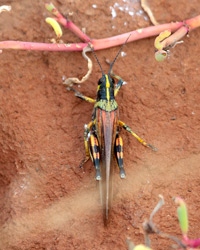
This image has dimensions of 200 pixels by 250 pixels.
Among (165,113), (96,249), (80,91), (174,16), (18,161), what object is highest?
(174,16)

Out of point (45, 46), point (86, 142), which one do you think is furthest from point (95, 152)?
point (45, 46)

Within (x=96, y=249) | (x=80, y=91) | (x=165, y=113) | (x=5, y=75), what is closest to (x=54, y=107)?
(x=80, y=91)

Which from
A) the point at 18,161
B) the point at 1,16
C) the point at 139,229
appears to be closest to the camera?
the point at 139,229

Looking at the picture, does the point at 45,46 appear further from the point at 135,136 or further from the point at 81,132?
the point at 135,136

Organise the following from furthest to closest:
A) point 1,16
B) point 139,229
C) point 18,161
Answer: point 1,16, point 18,161, point 139,229

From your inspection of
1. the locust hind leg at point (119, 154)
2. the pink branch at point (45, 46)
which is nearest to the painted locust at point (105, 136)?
the locust hind leg at point (119, 154)

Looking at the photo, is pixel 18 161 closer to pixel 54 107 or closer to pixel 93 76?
pixel 54 107
